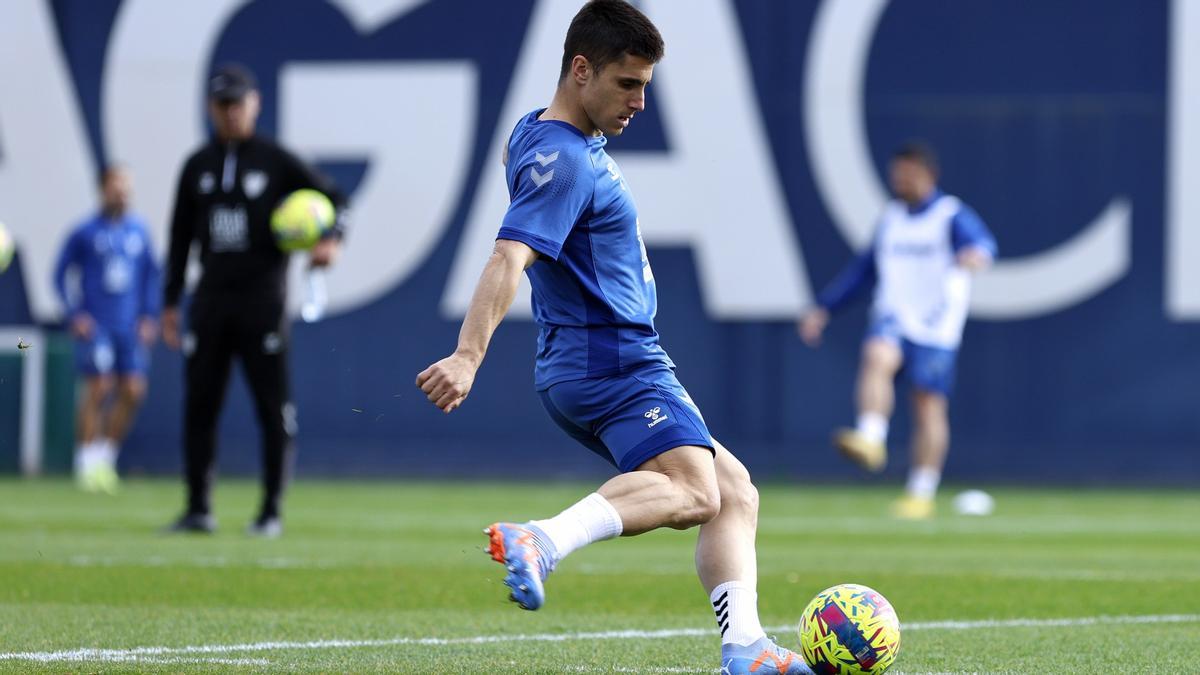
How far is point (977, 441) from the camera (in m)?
16.8

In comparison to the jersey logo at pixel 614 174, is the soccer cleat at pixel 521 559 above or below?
below

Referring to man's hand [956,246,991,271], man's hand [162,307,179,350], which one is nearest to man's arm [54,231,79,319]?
man's hand [162,307,179,350]

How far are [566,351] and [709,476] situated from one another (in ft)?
1.72

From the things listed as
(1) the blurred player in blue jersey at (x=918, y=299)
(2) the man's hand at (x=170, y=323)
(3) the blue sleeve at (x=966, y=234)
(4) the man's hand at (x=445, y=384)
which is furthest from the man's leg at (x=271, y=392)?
(4) the man's hand at (x=445, y=384)

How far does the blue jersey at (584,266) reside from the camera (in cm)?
500

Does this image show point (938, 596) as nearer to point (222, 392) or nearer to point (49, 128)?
point (222, 392)

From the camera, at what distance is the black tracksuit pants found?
33.6ft

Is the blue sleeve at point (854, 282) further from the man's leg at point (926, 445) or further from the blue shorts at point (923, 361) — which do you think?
the man's leg at point (926, 445)

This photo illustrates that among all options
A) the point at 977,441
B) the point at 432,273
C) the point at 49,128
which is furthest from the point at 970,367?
the point at 49,128

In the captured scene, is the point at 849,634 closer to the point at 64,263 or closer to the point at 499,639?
the point at 499,639

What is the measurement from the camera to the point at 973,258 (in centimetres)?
1353

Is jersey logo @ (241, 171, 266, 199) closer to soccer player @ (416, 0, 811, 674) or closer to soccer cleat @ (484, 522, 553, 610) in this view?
soccer player @ (416, 0, 811, 674)

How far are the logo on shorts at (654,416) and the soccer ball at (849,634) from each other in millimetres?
674

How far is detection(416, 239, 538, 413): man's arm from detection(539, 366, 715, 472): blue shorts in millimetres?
428
